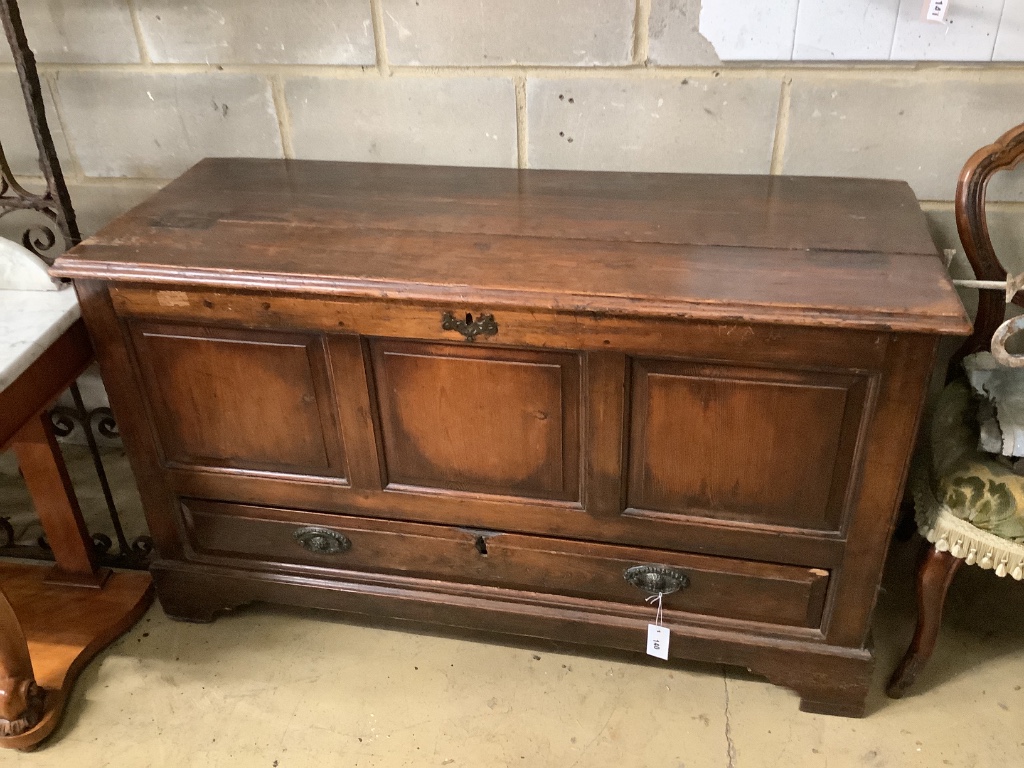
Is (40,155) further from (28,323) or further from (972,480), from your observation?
(972,480)

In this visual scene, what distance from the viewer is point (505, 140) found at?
5.18ft

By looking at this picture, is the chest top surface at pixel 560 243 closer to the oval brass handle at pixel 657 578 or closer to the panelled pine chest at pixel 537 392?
the panelled pine chest at pixel 537 392

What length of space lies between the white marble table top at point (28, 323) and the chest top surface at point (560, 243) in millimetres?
128

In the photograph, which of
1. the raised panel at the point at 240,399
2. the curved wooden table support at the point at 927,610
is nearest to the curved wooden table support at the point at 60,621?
the raised panel at the point at 240,399

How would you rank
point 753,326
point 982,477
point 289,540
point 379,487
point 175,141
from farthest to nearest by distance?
point 175,141 < point 289,540 < point 379,487 < point 982,477 < point 753,326

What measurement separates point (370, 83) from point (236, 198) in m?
0.33

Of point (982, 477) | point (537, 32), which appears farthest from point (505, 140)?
point (982, 477)

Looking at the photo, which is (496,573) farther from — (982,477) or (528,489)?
(982,477)

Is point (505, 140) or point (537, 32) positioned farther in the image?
point (505, 140)

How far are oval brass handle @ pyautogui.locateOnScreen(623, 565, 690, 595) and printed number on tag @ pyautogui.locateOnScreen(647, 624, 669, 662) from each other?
69 mm

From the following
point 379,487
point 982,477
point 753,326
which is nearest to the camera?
point 753,326

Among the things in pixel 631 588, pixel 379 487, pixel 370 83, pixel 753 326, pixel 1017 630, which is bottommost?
pixel 1017 630

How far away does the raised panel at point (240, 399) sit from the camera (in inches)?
51.6

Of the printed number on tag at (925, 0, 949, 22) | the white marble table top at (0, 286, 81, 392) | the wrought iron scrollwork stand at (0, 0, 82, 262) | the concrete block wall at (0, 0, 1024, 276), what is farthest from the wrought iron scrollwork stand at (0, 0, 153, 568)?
the printed number on tag at (925, 0, 949, 22)
